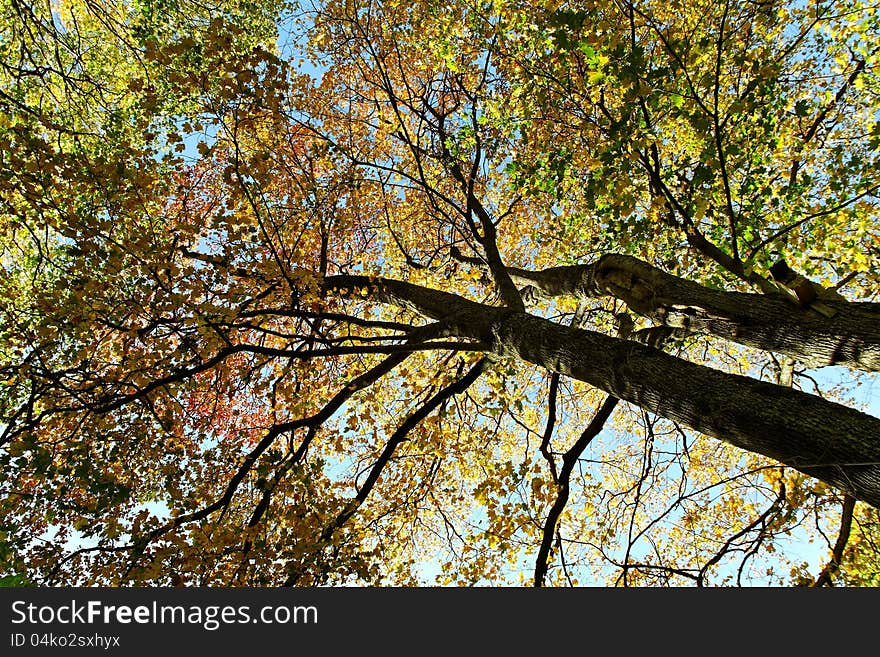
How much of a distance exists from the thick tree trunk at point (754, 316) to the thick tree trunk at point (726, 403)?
0.50 metres

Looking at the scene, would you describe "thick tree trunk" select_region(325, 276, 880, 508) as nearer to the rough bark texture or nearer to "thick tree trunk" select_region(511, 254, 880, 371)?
the rough bark texture

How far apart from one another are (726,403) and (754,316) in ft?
3.25

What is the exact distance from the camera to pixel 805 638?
3021 millimetres

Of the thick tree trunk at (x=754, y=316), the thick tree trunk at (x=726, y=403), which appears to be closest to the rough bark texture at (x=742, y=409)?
the thick tree trunk at (x=726, y=403)

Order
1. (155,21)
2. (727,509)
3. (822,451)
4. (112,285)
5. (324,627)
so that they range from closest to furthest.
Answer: (822,451) → (324,627) → (112,285) → (727,509) → (155,21)

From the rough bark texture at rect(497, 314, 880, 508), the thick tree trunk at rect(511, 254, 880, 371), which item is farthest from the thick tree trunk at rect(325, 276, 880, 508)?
the thick tree trunk at rect(511, 254, 880, 371)

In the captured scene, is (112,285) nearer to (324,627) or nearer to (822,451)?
(324,627)

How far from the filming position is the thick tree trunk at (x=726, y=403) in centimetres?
234

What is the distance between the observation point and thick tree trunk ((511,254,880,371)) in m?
2.95

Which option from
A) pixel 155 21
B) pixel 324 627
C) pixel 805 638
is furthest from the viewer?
pixel 155 21

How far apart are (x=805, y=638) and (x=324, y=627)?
322 centimetres

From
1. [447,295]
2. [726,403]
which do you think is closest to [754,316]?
[726,403]

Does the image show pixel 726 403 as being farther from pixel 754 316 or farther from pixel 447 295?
pixel 447 295

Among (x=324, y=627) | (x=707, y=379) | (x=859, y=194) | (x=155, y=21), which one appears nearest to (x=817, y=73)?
(x=859, y=194)
